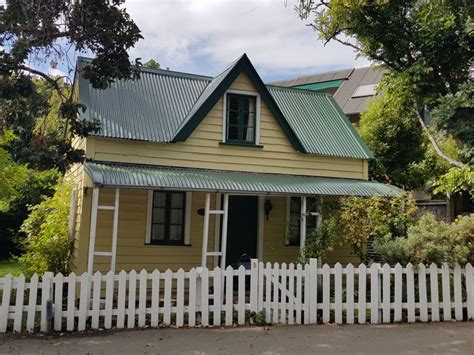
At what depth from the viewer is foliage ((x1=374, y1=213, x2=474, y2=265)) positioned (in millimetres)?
8648

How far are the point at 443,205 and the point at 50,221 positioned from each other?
39.6ft

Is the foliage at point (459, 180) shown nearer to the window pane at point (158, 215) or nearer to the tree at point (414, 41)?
the tree at point (414, 41)

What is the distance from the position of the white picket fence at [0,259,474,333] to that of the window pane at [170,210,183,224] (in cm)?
Answer: 367

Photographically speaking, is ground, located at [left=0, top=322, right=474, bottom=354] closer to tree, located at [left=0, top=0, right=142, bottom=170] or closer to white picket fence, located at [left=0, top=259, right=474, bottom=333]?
white picket fence, located at [left=0, top=259, right=474, bottom=333]

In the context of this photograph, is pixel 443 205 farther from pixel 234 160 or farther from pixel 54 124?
pixel 54 124

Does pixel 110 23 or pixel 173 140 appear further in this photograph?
pixel 173 140

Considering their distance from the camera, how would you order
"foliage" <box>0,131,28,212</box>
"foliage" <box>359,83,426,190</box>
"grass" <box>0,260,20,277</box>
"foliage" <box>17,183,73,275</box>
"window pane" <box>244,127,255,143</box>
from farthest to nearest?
"foliage" <box>359,83,426,190</box>, "grass" <box>0,260,20,277</box>, "window pane" <box>244,127,255,143</box>, "foliage" <box>17,183,73,275</box>, "foliage" <box>0,131,28,212</box>

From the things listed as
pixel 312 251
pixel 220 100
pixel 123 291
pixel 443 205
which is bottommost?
pixel 123 291

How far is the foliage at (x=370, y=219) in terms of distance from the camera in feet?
33.6

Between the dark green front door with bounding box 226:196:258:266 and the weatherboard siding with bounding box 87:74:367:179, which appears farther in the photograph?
the dark green front door with bounding box 226:196:258:266

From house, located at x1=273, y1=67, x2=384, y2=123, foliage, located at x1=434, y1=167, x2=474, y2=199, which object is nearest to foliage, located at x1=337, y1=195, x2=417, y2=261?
foliage, located at x1=434, y1=167, x2=474, y2=199

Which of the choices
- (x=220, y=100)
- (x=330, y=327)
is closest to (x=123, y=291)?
(x=330, y=327)

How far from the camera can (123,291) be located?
24.8 ft

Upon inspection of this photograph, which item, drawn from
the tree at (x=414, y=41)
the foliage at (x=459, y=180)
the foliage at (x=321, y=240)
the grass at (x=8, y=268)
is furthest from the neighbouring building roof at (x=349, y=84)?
the grass at (x=8, y=268)
